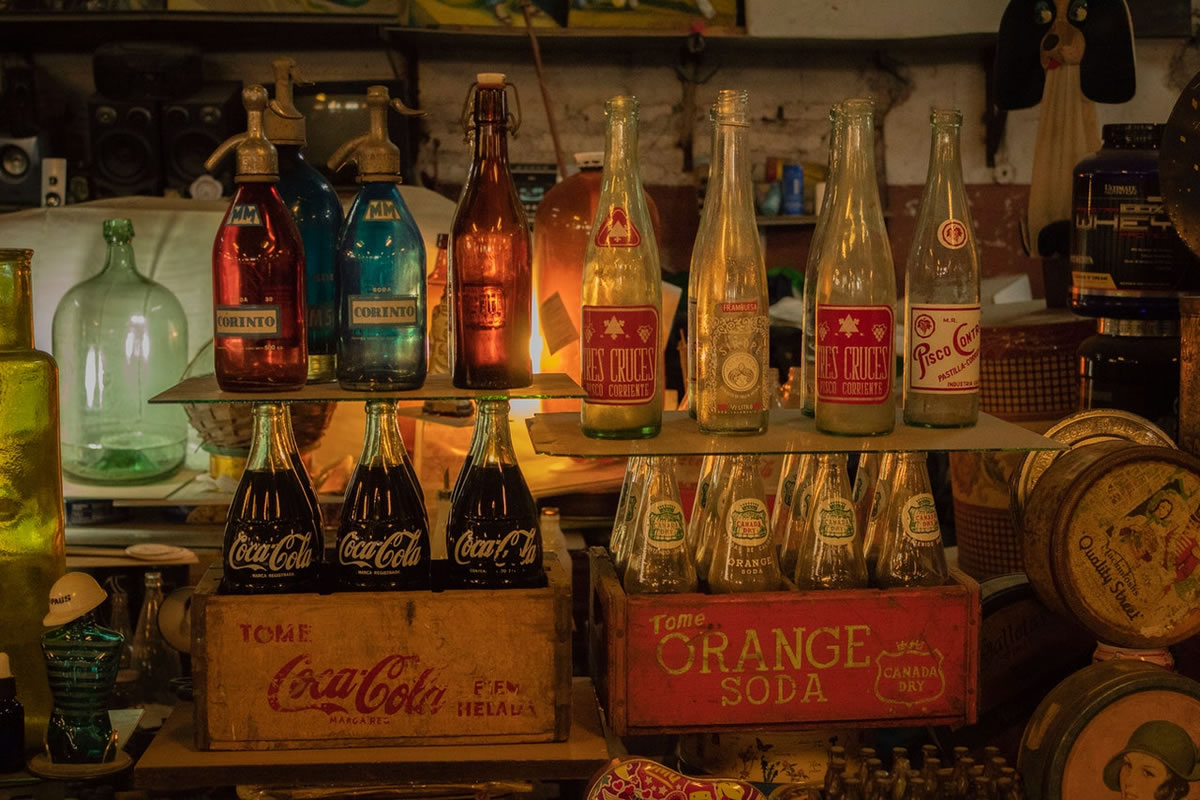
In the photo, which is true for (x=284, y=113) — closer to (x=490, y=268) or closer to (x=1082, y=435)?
(x=490, y=268)

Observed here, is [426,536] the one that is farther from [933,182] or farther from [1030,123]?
[1030,123]

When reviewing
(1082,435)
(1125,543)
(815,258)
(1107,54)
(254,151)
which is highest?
(1107,54)

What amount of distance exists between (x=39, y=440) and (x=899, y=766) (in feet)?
3.43

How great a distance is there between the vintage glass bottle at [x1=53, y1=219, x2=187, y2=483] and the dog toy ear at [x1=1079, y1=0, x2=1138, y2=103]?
7.22 ft

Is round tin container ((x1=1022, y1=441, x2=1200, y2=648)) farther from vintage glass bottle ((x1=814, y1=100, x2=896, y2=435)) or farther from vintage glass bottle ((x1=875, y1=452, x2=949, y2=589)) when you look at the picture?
vintage glass bottle ((x1=814, y1=100, x2=896, y2=435))

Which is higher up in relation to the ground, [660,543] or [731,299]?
[731,299]

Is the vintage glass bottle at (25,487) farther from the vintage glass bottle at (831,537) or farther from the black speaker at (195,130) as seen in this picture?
the black speaker at (195,130)

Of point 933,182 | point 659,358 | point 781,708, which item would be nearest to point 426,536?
point 659,358

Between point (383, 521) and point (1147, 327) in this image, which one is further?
point (1147, 327)

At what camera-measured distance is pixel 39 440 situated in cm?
146

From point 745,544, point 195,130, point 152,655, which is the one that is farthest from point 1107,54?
point 195,130

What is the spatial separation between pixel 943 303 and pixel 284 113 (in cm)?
74

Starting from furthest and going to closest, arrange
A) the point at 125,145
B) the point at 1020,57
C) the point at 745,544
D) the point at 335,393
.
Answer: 1. the point at 125,145
2. the point at 1020,57
3. the point at 745,544
4. the point at 335,393

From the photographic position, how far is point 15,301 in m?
1.46
